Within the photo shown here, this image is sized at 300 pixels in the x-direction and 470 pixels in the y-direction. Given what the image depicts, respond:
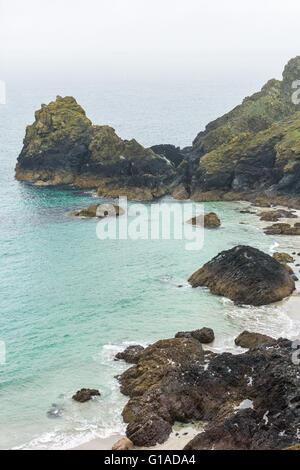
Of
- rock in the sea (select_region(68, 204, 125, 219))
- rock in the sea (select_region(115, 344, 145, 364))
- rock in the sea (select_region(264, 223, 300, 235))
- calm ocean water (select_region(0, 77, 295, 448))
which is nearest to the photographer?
calm ocean water (select_region(0, 77, 295, 448))

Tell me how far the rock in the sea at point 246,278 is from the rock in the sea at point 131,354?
42.2ft

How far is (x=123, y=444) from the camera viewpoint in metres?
26.6

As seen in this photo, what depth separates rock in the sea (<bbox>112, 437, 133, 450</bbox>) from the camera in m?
26.4

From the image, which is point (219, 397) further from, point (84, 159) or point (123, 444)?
point (84, 159)

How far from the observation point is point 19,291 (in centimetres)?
5238

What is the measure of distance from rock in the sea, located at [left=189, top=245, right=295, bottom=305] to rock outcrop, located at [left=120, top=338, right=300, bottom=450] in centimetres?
1286

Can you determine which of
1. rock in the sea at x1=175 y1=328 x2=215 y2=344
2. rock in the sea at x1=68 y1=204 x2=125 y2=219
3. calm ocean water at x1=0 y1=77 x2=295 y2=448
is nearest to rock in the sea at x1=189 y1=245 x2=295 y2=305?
calm ocean water at x1=0 y1=77 x2=295 y2=448

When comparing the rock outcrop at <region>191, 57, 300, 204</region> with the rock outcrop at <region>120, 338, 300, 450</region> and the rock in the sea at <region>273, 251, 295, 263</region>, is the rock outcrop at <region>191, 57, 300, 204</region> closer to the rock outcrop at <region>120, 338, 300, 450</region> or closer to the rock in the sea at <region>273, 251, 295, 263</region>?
the rock in the sea at <region>273, 251, 295, 263</region>

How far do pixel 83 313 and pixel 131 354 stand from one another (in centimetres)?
1041

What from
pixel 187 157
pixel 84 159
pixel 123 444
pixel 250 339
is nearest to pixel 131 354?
pixel 250 339

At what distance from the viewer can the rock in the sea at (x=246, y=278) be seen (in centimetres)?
4778

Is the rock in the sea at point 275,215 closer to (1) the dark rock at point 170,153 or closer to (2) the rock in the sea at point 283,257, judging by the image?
(2) the rock in the sea at point 283,257

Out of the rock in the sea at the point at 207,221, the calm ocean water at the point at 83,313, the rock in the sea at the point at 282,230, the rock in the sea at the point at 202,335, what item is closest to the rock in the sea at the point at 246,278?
the calm ocean water at the point at 83,313

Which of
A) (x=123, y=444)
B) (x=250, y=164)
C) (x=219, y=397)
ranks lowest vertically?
(x=123, y=444)
